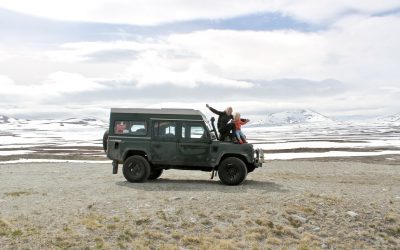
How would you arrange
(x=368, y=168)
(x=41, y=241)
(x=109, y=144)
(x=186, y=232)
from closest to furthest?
1. (x=41, y=241)
2. (x=186, y=232)
3. (x=109, y=144)
4. (x=368, y=168)

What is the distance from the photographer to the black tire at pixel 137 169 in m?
17.9

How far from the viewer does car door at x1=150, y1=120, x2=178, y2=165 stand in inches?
696

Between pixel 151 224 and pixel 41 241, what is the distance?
3101 mm

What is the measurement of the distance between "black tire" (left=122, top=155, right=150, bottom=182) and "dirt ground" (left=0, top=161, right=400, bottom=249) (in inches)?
34.6

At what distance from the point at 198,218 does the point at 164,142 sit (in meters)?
5.44

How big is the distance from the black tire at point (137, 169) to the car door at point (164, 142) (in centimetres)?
45

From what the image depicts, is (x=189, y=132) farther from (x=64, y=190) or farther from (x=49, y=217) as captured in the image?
(x=49, y=217)

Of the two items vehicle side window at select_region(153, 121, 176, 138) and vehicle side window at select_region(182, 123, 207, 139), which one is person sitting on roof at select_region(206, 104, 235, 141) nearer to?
vehicle side window at select_region(182, 123, 207, 139)

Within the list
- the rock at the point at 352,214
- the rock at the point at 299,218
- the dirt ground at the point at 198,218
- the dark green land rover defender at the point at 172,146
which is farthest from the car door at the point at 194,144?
the rock at the point at 352,214

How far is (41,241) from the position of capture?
1123 centimetres

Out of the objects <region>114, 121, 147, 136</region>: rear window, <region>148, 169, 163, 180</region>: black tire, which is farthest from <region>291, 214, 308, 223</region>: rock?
<region>148, 169, 163, 180</region>: black tire

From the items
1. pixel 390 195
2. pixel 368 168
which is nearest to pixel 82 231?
pixel 390 195

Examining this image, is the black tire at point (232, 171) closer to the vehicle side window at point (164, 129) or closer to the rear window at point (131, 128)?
the vehicle side window at point (164, 129)

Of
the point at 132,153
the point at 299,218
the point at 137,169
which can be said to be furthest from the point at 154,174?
the point at 299,218
